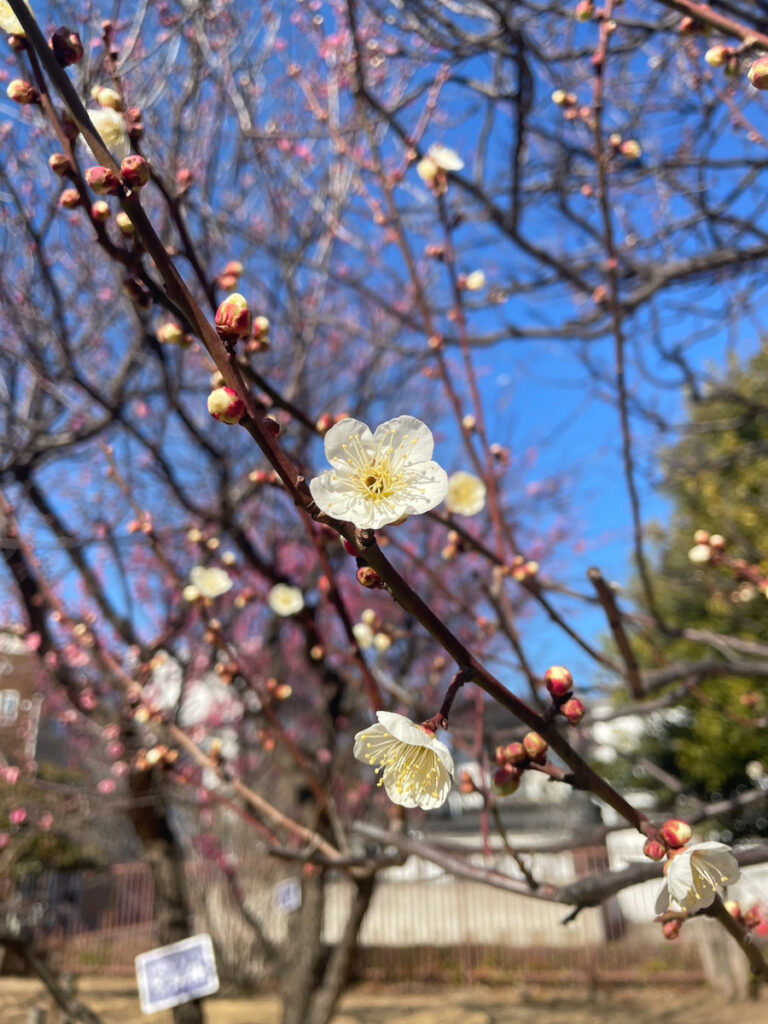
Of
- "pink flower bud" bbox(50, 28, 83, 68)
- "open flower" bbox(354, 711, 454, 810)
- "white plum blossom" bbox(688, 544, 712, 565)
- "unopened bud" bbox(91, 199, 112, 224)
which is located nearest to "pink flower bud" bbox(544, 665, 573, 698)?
"open flower" bbox(354, 711, 454, 810)

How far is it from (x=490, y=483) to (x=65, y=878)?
1127cm

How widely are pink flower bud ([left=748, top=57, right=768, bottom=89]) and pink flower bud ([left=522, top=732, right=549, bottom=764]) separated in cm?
89

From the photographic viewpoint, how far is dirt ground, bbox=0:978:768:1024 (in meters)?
6.18

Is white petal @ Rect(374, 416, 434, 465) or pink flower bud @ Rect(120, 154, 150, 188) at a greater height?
pink flower bud @ Rect(120, 154, 150, 188)

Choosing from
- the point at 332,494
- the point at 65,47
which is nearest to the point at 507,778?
the point at 332,494

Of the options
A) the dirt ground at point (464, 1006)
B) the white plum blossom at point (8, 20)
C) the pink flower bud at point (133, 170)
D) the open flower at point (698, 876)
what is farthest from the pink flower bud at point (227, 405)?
the dirt ground at point (464, 1006)

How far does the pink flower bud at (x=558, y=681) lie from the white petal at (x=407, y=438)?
0.99ft

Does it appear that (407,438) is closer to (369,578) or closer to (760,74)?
(369,578)

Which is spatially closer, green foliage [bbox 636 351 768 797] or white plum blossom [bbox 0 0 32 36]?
white plum blossom [bbox 0 0 32 36]

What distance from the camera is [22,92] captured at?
1.08 meters

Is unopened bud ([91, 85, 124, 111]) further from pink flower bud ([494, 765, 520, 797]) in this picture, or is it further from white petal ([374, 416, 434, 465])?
pink flower bud ([494, 765, 520, 797])

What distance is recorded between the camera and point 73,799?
4.66 meters

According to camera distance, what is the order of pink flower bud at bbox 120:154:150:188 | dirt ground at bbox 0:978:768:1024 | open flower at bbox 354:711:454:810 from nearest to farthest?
1. pink flower bud at bbox 120:154:150:188
2. open flower at bbox 354:711:454:810
3. dirt ground at bbox 0:978:768:1024

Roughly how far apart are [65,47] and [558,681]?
1109mm
